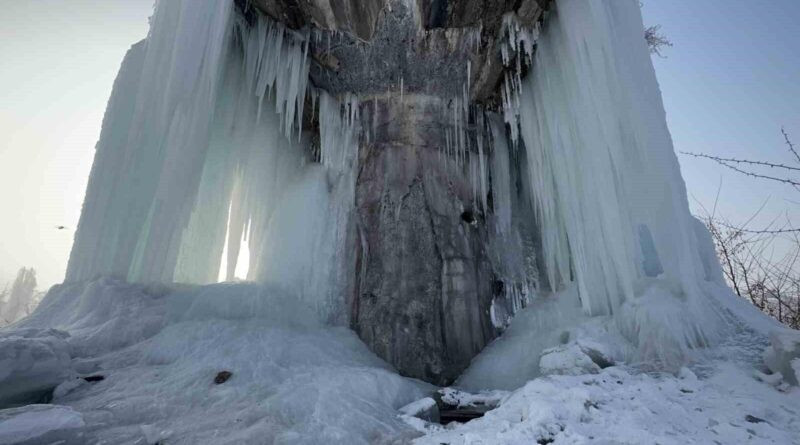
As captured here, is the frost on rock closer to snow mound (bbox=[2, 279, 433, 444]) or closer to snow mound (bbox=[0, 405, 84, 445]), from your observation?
snow mound (bbox=[2, 279, 433, 444])

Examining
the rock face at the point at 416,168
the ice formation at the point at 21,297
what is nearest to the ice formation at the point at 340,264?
the rock face at the point at 416,168

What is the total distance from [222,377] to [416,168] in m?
4.65

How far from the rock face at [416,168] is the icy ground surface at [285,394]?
4.02 feet

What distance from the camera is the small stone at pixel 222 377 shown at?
11.3 ft

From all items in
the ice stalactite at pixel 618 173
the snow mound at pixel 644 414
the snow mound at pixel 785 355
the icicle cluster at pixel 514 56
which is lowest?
the snow mound at pixel 644 414

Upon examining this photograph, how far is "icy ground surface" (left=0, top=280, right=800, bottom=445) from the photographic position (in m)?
2.32

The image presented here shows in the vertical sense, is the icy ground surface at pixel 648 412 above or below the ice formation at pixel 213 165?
below

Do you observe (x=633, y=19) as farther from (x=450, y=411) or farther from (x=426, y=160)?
(x=450, y=411)

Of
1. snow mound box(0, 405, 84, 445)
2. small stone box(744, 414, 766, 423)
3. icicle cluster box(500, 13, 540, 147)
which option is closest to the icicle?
Result: icicle cluster box(500, 13, 540, 147)

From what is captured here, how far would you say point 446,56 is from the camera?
250 inches

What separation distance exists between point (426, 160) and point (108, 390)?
5.53m

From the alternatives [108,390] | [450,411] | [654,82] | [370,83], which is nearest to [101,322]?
[108,390]

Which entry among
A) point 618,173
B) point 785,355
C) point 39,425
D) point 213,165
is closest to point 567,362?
point 785,355

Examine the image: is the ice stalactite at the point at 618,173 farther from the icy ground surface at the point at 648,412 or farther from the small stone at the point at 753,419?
the small stone at the point at 753,419
